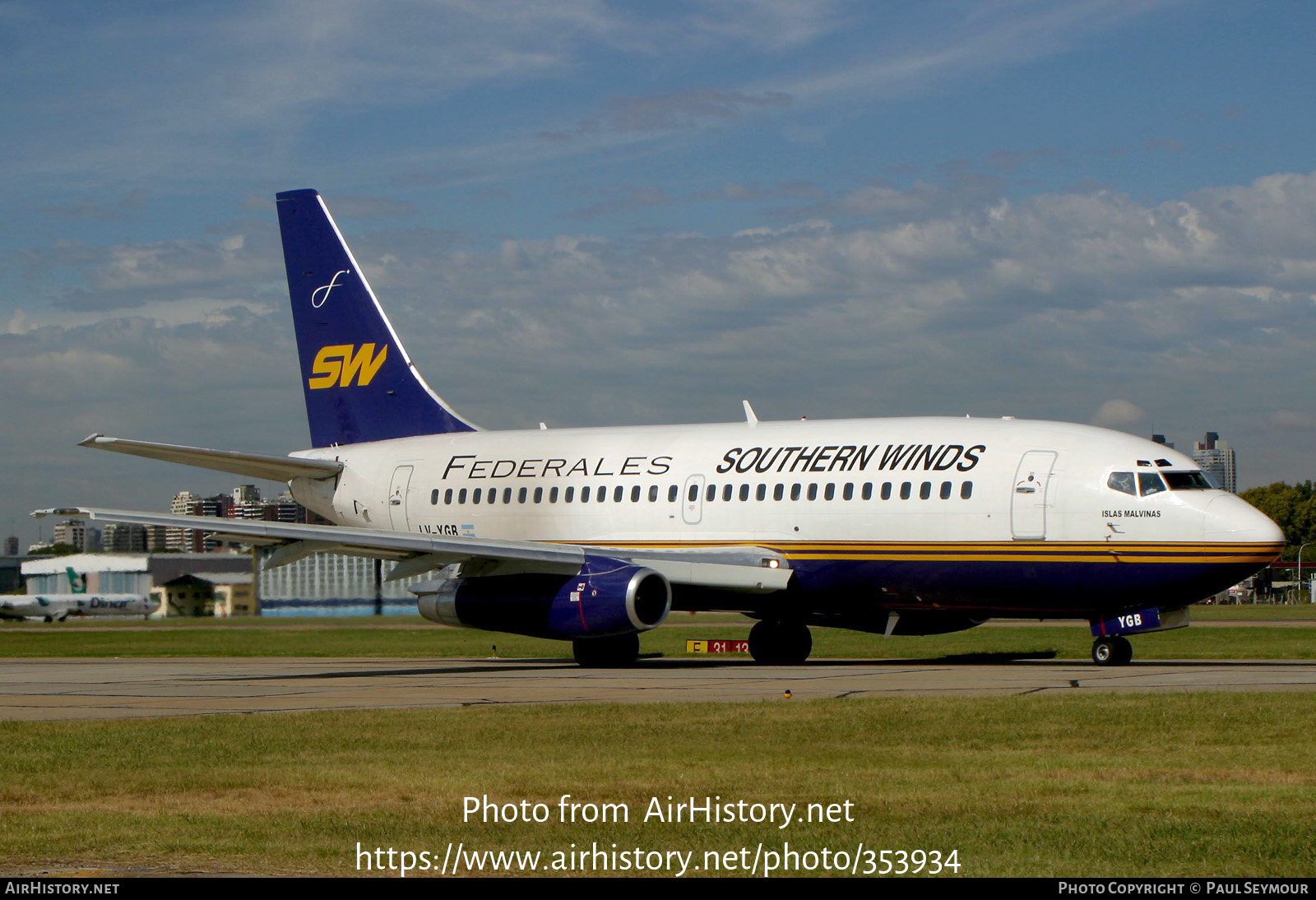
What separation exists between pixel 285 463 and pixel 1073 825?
25.2 m

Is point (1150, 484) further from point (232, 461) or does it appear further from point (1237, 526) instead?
point (232, 461)

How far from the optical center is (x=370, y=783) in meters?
11.3

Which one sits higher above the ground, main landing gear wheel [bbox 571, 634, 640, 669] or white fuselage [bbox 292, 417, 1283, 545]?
white fuselage [bbox 292, 417, 1283, 545]

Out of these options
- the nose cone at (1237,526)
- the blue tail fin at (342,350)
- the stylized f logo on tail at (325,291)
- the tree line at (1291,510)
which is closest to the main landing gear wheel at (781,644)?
the nose cone at (1237,526)

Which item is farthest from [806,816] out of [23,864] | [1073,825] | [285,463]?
[285,463]

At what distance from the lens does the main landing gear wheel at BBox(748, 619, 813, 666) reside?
27938mm

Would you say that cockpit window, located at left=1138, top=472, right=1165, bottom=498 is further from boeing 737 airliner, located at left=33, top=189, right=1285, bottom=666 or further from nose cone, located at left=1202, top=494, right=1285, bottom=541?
nose cone, located at left=1202, top=494, right=1285, bottom=541

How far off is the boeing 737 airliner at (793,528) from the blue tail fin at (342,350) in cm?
172

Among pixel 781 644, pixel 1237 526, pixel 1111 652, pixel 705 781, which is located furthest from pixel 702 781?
pixel 781 644

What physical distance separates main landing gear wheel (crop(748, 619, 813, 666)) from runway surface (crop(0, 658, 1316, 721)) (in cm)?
48

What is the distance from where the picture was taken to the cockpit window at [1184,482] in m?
23.1

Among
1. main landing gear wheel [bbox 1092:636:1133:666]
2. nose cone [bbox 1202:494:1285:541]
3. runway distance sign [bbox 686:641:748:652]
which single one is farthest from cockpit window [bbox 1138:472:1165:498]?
runway distance sign [bbox 686:641:748:652]

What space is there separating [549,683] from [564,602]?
347 cm

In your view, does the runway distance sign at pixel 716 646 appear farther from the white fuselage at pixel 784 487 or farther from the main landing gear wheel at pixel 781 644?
the white fuselage at pixel 784 487
